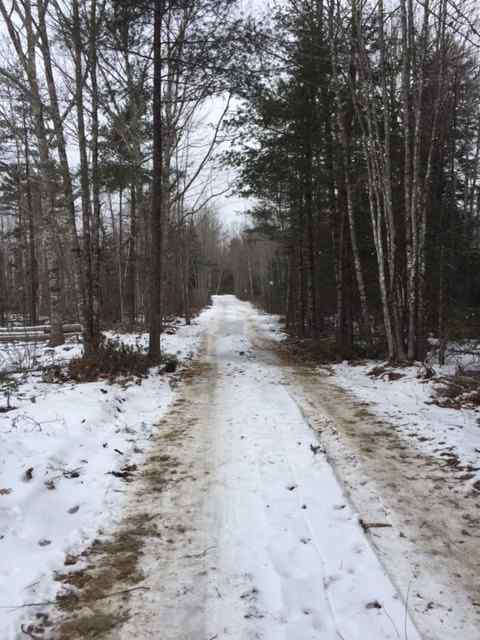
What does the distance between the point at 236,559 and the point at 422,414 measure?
4201mm

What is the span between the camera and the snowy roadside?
2.78 meters

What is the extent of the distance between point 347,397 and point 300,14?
10.8 metres

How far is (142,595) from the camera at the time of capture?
2.53m

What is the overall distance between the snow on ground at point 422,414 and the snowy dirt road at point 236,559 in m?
1.38

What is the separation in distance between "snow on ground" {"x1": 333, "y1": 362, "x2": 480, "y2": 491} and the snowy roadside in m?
3.27

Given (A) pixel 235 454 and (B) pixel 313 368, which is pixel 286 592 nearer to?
(A) pixel 235 454

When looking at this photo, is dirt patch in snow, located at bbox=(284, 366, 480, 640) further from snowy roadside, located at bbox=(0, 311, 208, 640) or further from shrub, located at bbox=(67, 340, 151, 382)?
shrub, located at bbox=(67, 340, 151, 382)

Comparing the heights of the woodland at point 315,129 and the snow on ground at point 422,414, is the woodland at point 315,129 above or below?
above

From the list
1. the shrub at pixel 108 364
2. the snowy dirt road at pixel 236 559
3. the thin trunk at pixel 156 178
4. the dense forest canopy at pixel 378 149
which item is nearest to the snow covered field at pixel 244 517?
the snowy dirt road at pixel 236 559

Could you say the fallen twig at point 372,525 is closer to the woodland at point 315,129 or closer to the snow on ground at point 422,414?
the snow on ground at point 422,414

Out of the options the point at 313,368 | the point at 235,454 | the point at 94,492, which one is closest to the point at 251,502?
the point at 235,454

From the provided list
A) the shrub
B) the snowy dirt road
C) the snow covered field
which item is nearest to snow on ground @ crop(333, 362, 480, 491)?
the snow covered field

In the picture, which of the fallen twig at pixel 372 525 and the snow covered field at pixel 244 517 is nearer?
the snow covered field at pixel 244 517

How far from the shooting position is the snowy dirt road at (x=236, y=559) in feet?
7.47
